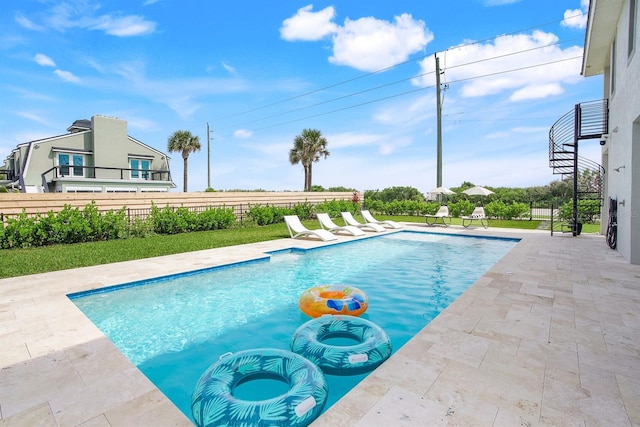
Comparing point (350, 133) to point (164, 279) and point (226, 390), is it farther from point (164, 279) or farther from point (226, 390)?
point (226, 390)

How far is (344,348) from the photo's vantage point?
3102 mm

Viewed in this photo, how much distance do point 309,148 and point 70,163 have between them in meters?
18.5

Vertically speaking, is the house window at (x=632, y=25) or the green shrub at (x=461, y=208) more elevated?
the house window at (x=632, y=25)

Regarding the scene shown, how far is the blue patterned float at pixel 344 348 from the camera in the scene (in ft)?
9.77

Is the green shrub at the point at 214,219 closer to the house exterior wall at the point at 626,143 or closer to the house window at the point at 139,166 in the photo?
the house window at the point at 139,166

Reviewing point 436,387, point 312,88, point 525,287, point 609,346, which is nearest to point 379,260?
point 525,287

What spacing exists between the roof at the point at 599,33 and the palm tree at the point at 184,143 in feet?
97.1

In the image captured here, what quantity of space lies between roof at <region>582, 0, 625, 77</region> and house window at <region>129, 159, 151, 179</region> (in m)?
23.5

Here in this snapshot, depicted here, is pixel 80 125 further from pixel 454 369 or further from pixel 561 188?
pixel 561 188

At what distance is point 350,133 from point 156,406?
25443 mm

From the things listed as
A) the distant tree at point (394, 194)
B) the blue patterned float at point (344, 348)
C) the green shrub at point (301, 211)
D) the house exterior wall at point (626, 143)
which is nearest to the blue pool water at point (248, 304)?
the blue patterned float at point (344, 348)

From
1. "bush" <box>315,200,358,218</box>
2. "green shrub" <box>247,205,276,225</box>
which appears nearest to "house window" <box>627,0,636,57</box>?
"green shrub" <box>247,205,276,225</box>

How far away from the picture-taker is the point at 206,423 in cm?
213

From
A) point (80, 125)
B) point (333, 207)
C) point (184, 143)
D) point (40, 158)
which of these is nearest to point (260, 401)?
point (333, 207)
